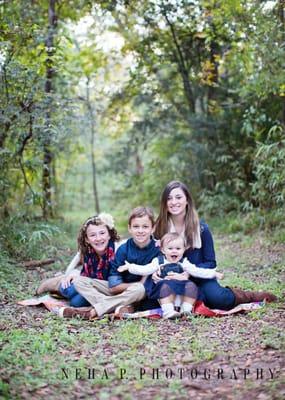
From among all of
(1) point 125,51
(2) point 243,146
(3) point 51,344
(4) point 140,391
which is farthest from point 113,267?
(1) point 125,51

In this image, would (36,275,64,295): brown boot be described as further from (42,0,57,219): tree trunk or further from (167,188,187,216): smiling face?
(42,0,57,219): tree trunk

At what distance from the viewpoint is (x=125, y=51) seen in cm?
1238

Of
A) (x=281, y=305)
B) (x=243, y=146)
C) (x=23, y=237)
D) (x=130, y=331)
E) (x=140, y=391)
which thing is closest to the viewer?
(x=140, y=391)

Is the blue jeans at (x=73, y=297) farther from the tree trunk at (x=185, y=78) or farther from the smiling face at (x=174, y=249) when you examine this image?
the tree trunk at (x=185, y=78)

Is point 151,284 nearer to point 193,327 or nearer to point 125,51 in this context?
point 193,327

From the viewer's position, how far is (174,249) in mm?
5137

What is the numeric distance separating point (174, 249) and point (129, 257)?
462mm

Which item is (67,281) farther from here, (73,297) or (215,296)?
(215,296)

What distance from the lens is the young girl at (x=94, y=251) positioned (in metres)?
5.43

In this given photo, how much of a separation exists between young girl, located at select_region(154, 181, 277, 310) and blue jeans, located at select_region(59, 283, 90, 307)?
3.22 feet

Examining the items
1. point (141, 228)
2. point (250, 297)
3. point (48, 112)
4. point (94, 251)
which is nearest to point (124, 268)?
point (141, 228)

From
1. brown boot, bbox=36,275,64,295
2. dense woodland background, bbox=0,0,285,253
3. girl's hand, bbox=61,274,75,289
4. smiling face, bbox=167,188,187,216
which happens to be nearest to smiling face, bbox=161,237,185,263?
smiling face, bbox=167,188,187,216

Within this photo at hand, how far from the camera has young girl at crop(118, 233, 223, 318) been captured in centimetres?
496

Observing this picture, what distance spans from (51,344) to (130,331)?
719 millimetres
